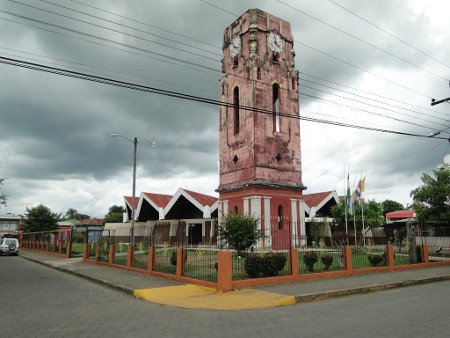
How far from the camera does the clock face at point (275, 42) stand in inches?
1123

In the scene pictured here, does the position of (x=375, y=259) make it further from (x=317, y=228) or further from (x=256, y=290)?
(x=317, y=228)

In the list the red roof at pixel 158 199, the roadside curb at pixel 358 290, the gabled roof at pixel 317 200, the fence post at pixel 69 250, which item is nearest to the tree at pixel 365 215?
the gabled roof at pixel 317 200

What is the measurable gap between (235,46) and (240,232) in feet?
57.5

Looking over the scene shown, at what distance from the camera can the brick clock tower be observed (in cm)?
2656

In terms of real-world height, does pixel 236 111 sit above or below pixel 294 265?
above

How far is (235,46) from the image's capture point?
96.7 ft

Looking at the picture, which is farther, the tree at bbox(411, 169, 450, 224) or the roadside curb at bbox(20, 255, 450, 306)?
the tree at bbox(411, 169, 450, 224)

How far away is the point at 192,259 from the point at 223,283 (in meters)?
4.76

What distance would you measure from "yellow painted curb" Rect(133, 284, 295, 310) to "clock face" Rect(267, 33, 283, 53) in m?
21.2

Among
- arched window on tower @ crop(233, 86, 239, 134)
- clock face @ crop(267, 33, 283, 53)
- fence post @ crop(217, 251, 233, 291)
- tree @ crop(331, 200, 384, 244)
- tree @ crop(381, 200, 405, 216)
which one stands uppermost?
clock face @ crop(267, 33, 283, 53)

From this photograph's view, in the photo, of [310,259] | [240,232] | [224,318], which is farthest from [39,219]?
[224,318]

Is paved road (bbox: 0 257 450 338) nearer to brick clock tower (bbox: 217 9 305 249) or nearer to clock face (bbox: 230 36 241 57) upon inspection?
brick clock tower (bbox: 217 9 305 249)

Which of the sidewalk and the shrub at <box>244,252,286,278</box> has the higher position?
the shrub at <box>244,252,286,278</box>

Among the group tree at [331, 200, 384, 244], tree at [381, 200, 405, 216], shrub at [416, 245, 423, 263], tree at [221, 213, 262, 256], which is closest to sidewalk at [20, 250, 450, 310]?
shrub at [416, 245, 423, 263]
